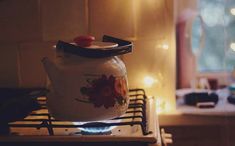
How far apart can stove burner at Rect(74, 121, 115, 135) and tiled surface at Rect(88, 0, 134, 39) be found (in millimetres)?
458

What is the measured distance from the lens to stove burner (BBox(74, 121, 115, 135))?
86cm

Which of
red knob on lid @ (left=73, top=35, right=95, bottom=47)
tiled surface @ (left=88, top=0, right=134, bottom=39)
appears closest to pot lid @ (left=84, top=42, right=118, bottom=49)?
red knob on lid @ (left=73, top=35, right=95, bottom=47)

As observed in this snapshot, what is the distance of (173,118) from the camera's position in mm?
1300

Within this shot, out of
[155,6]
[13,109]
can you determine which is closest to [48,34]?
[155,6]

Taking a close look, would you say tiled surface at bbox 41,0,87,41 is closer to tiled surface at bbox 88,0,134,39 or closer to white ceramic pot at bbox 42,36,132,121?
tiled surface at bbox 88,0,134,39

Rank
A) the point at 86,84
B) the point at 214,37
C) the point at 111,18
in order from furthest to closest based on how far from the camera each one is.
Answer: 1. the point at 214,37
2. the point at 111,18
3. the point at 86,84

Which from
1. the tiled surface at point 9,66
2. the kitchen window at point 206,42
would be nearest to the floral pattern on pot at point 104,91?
the tiled surface at point 9,66

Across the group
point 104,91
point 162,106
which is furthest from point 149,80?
point 104,91

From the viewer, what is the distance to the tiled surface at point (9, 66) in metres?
1.32

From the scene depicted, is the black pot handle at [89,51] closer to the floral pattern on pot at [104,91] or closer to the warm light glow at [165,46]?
the floral pattern on pot at [104,91]

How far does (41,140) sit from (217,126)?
0.68 metres

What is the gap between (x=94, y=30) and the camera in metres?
1.29

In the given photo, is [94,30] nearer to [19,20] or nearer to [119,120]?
[19,20]

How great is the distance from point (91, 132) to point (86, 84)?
11 cm
